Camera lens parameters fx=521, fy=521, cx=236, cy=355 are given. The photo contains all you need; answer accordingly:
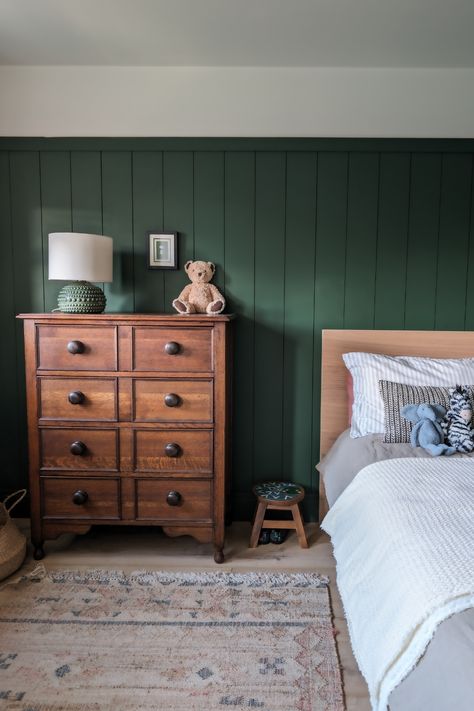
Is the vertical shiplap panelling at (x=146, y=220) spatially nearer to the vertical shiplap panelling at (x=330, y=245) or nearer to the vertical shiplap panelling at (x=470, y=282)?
the vertical shiplap panelling at (x=330, y=245)

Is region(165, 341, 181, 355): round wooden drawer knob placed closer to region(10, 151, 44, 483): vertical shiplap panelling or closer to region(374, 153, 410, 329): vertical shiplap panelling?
region(10, 151, 44, 483): vertical shiplap panelling

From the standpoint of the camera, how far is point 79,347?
7.68ft

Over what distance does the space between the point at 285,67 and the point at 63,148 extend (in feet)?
3.97

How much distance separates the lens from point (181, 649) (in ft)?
5.94

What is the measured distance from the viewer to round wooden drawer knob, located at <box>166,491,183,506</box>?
2.38m

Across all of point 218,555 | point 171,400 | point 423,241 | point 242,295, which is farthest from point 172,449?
point 423,241

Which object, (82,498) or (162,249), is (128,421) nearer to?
(82,498)

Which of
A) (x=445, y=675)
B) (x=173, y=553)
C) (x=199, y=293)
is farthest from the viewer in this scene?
(x=199, y=293)

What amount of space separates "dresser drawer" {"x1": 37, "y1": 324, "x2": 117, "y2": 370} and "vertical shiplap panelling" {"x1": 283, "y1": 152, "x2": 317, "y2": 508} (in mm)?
942

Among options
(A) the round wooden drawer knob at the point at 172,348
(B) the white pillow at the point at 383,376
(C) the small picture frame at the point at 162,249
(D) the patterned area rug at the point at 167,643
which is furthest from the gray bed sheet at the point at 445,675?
(C) the small picture frame at the point at 162,249

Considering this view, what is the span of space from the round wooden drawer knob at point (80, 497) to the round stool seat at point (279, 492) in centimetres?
81

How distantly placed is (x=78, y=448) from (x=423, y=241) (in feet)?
6.58

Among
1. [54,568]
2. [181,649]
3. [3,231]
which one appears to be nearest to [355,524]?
[181,649]

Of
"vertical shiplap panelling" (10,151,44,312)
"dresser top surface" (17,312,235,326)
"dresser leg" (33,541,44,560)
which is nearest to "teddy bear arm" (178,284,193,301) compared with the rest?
"dresser top surface" (17,312,235,326)
